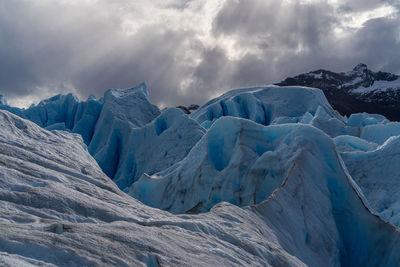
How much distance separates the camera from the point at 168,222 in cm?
420

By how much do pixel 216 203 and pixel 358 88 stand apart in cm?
10032

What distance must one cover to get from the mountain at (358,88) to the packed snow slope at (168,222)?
211ft

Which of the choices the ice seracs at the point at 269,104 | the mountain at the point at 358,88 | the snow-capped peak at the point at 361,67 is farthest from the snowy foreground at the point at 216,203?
the snow-capped peak at the point at 361,67

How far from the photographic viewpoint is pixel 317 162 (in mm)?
8211

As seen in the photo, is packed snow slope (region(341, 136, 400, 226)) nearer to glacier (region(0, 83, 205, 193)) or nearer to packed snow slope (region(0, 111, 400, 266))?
packed snow slope (region(0, 111, 400, 266))

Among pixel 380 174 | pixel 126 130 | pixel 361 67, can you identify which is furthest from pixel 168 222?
pixel 361 67

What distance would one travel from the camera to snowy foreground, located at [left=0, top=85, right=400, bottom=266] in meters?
2.91

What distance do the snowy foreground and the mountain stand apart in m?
58.5

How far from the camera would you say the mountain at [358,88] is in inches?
2810

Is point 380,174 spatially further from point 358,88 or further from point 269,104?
point 358,88

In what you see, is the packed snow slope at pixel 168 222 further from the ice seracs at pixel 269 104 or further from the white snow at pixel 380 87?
the white snow at pixel 380 87

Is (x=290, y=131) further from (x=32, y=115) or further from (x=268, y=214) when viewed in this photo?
(x=32, y=115)

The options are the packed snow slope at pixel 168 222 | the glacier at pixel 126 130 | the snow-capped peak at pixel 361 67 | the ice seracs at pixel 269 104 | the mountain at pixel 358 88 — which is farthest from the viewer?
the snow-capped peak at pixel 361 67

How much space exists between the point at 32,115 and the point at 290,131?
2710cm
